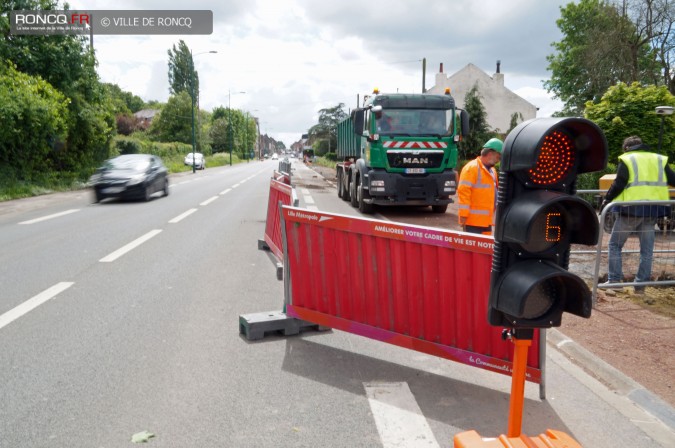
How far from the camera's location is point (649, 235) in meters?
6.70

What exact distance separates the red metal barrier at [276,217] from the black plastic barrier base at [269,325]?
7.69 ft

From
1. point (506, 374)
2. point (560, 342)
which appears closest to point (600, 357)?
point (560, 342)

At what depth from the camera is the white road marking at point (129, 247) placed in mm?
8613

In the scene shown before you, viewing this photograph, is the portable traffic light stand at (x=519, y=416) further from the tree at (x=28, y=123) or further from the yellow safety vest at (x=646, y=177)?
the tree at (x=28, y=123)

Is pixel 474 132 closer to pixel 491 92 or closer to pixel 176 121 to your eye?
pixel 491 92

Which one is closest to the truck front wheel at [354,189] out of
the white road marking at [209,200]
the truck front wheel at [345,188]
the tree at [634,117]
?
the truck front wheel at [345,188]

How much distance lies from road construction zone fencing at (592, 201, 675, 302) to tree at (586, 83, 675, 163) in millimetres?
12695

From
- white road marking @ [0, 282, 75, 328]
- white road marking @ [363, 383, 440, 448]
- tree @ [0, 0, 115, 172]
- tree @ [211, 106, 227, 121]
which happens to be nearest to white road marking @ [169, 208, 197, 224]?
white road marking @ [0, 282, 75, 328]

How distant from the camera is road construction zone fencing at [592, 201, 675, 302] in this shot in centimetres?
653

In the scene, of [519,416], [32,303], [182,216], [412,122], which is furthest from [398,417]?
[182,216]

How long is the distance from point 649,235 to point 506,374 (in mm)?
3887

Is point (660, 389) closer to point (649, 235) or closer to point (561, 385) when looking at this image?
point (561, 385)

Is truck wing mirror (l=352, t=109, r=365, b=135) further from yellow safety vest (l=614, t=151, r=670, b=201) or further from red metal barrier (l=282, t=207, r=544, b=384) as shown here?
red metal barrier (l=282, t=207, r=544, b=384)

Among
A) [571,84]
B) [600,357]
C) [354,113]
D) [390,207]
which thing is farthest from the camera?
[571,84]
